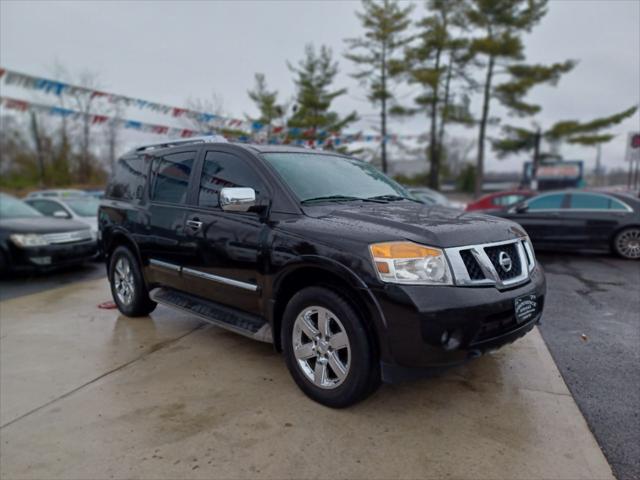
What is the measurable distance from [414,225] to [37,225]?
287 inches

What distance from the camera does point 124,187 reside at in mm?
5105

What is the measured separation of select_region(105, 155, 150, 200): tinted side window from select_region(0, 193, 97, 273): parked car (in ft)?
9.33

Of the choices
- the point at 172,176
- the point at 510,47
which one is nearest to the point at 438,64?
the point at 510,47

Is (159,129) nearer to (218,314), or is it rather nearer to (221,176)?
(221,176)

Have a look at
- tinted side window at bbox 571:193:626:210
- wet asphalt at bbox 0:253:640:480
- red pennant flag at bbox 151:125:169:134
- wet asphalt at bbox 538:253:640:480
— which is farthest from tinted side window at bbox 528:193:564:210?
red pennant flag at bbox 151:125:169:134

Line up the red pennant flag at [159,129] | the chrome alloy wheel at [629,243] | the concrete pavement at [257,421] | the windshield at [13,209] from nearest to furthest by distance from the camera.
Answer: the concrete pavement at [257,421] → the windshield at [13,209] → the chrome alloy wheel at [629,243] → the red pennant flag at [159,129]

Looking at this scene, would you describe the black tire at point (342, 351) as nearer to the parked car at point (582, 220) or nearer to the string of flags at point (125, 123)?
the string of flags at point (125, 123)

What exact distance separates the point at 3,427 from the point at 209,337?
179 cm

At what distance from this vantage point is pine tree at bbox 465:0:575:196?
22.8 meters

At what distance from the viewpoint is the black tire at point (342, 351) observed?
106 inches

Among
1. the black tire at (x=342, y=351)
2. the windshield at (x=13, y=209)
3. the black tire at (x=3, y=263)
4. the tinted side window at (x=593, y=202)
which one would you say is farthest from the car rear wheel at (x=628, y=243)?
the windshield at (x=13, y=209)

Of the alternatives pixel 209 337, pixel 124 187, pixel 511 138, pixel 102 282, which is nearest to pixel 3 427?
pixel 209 337

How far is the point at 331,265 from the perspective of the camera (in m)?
2.78

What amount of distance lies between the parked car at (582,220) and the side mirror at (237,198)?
7.69 m
